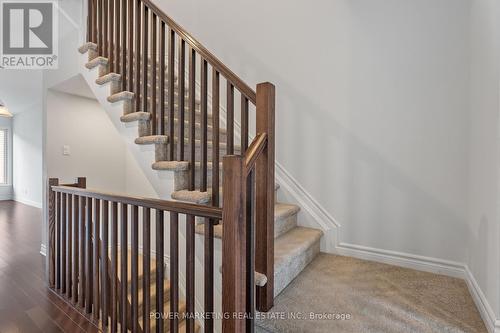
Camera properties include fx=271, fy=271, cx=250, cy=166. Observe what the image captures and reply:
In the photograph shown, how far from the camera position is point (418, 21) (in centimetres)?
187

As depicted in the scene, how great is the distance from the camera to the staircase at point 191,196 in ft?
3.57

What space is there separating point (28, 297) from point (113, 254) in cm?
125

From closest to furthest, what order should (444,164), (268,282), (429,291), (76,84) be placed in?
(268,282), (429,291), (444,164), (76,84)

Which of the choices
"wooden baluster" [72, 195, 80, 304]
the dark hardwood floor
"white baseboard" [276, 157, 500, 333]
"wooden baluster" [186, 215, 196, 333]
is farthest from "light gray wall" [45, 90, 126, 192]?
"wooden baluster" [186, 215, 196, 333]

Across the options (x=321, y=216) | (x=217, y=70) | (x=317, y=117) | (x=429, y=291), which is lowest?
(x=429, y=291)

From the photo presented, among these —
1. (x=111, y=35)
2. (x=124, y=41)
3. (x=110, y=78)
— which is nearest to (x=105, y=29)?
(x=111, y=35)

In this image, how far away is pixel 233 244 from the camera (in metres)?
1.03

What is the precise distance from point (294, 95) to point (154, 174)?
1.35 meters

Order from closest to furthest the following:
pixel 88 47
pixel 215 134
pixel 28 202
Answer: pixel 215 134 → pixel 88 47 → pixel 28 202

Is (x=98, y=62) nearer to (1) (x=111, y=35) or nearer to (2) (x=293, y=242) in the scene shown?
(1) (x=111, y=35)

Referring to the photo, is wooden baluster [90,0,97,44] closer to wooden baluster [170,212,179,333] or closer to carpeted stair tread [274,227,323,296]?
wooden baluster [170,212,179,333]

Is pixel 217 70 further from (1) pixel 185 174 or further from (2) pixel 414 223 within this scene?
(2) pixel 414 223

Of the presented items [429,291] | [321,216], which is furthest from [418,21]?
[429,291]

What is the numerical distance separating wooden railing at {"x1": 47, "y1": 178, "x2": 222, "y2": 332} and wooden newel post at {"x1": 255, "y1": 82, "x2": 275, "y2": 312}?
0.85 ft
